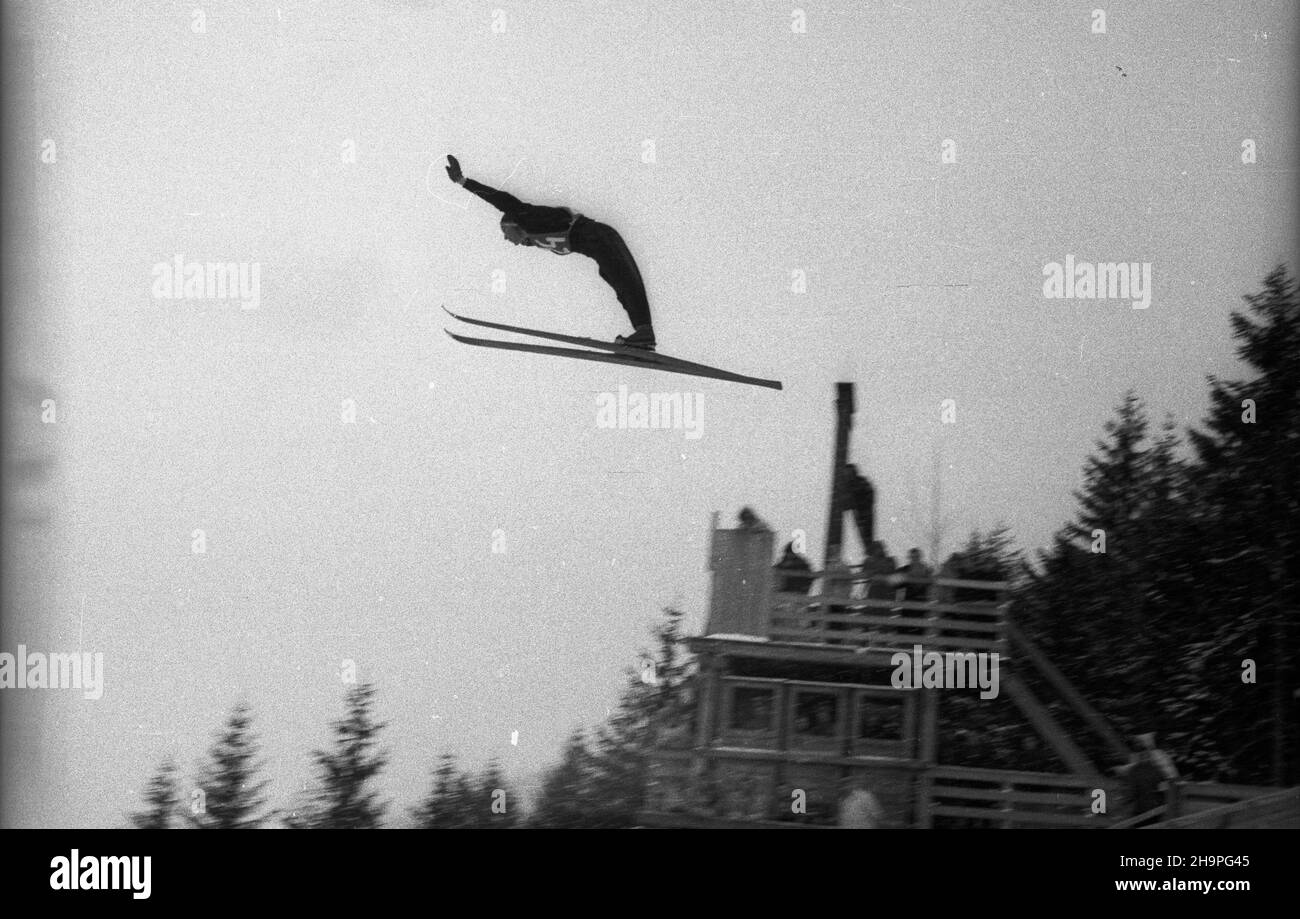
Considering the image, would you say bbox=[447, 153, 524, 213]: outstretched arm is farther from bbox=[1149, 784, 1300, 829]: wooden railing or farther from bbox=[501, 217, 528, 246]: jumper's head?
bbox=[1149, 784, 1300, 829]: wooden railing

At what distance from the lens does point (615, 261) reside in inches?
195

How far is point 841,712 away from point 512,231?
1.95m

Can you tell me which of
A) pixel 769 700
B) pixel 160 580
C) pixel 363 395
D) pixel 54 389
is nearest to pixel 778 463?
pixel 769 700

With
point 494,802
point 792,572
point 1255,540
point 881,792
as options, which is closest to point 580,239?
point 792,572

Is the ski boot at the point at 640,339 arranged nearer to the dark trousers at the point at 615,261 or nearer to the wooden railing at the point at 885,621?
the dark trousers at the point at 615,261

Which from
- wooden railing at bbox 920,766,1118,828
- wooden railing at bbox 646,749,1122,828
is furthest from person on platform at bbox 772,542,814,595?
wooden railing at bbox 920,766,1118,828

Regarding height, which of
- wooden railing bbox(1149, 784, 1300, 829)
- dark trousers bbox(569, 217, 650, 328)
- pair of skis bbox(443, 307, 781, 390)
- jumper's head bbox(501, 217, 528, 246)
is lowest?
wooden railing bbox(1149, 784, 1300, 829)

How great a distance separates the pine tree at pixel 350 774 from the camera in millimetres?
4852

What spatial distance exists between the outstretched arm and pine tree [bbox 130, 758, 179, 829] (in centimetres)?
218

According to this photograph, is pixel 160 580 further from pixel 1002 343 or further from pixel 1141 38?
pixel 1141 38

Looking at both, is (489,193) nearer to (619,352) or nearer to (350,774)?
(619,352)

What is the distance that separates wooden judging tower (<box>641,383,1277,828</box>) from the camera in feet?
15.7

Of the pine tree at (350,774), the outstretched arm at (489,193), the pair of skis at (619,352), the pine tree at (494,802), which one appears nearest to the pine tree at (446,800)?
the pine tree at (494,802)
